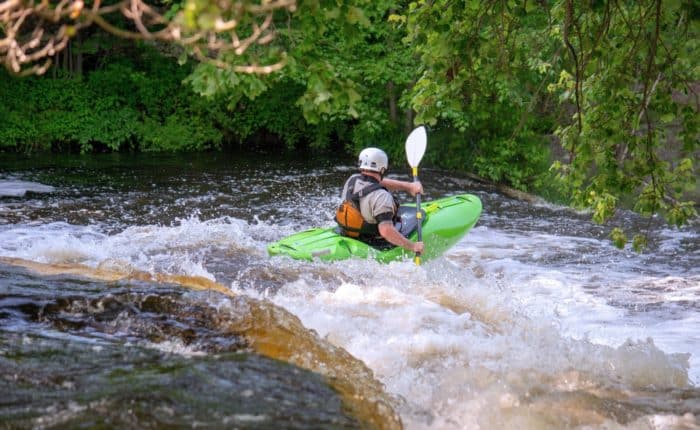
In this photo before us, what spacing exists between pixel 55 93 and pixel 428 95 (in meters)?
13.5

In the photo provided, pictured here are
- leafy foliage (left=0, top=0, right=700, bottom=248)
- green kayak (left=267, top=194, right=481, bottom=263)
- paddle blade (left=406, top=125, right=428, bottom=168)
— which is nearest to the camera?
leafy foliage (left=0, top=0, right=700, bottom=248)

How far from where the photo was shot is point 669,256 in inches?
309

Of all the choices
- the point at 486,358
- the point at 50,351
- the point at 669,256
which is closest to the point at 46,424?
the point at 50,351

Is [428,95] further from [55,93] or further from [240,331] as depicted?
[55,93]

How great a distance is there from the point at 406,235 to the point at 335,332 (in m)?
2.86

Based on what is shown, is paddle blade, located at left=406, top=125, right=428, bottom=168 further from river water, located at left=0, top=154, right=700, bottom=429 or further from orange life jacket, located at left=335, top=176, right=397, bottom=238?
orange life jacket, located at left=335, top=176, right=397, bottom=238

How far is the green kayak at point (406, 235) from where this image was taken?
254 inches

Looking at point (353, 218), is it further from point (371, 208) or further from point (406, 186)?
point (406, 186)

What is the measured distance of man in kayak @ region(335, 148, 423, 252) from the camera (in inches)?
248

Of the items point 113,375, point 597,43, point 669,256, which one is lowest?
point 669,256

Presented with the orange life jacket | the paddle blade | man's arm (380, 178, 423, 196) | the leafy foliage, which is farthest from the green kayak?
the leafy foliage

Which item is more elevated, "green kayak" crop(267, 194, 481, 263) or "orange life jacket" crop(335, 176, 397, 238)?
"orange life jacket" crop(335, 176, 397, 238)

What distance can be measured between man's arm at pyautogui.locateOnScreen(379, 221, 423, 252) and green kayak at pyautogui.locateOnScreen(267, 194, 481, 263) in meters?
0.16

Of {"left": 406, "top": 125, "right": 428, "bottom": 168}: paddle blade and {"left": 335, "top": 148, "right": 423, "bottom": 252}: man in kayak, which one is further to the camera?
{"left": 406, "top": 125, "right": 428, "bottom": 168}: paddle blade
